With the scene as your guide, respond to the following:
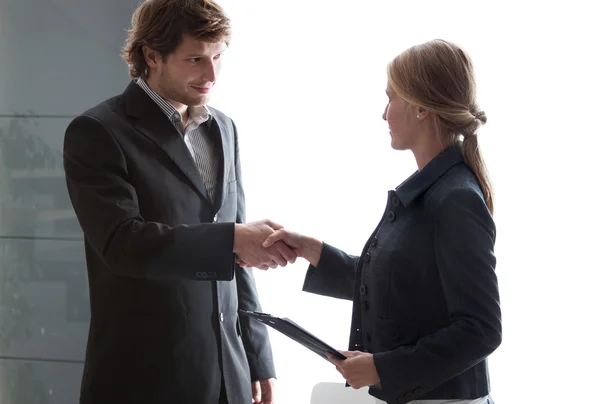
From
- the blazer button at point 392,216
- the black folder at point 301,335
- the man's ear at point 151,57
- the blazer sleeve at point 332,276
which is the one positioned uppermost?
the man's ear at point 151,57

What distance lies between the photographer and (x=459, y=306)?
143 centimetres

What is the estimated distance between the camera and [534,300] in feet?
9.49

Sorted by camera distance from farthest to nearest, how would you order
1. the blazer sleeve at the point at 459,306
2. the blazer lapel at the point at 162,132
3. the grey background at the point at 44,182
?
the grey background at the point at 44,182, the blazer lapel at the point at 162,132, the blazer sleeve at the point at 459,306

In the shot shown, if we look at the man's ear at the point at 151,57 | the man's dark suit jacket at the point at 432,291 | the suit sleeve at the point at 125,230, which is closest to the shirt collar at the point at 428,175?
the man's dark suit jacket at the point at 432,291

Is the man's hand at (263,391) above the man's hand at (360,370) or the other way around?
the other way around

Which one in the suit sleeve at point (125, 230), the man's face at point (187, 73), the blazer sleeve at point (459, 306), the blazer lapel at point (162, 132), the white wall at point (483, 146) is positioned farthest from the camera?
the white wall at point (483, 146)

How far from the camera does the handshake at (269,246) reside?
1.84 meters

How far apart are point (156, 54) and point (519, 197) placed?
1.57 m

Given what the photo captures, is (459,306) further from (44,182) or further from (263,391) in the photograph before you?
(44,182)

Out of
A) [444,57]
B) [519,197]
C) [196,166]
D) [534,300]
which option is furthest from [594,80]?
[196,166]

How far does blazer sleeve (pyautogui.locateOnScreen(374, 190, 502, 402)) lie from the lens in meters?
1.42

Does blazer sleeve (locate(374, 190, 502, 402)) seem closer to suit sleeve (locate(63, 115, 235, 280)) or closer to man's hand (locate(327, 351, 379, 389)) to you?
man's hand (locate(327, 351, 379, 389))

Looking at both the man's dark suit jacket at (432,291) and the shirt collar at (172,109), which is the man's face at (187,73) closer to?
the shirt collar at (172,109)

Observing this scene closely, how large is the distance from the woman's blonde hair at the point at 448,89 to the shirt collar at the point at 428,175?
0.10ft
